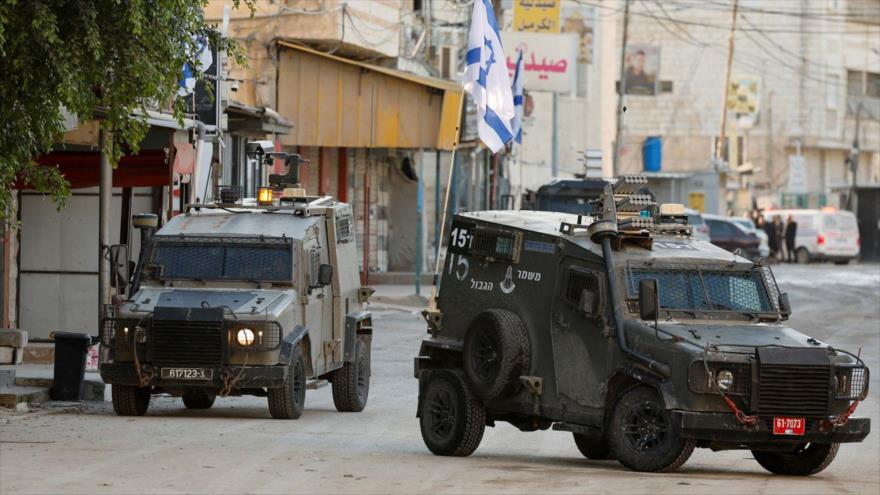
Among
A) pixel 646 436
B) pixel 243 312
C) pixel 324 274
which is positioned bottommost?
pixel 646 436

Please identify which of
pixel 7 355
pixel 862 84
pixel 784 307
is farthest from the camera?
pixel 862 84

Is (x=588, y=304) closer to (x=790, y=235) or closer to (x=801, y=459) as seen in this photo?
(x=801, y=459)

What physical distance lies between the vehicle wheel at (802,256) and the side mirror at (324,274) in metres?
47.6

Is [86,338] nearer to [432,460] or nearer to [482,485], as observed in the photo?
[432,460]

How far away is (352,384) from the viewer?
1883 cm

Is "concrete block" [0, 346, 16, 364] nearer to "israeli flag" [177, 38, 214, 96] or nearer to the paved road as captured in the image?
the paved road

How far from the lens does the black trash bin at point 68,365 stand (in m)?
18.7

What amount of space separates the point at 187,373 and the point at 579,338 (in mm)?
4736

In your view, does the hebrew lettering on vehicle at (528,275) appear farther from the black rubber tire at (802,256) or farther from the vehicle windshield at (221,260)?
the black rubber tire at (802,256)

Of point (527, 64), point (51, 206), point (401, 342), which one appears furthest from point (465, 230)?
point (527, 64)

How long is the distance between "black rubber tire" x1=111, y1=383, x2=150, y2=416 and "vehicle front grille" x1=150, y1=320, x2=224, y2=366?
2.25 feet

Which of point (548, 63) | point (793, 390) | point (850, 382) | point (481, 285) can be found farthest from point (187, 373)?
point (548, 63)

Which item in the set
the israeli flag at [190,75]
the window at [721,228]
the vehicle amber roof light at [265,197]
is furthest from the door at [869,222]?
the vehicle amber roof light at [265,197]

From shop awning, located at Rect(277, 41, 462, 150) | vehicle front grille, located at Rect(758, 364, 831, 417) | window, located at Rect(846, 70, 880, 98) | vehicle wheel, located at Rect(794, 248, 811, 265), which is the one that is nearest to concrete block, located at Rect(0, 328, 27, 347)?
vehicle front grille, located at Rect(758, 364, 831, 417)
